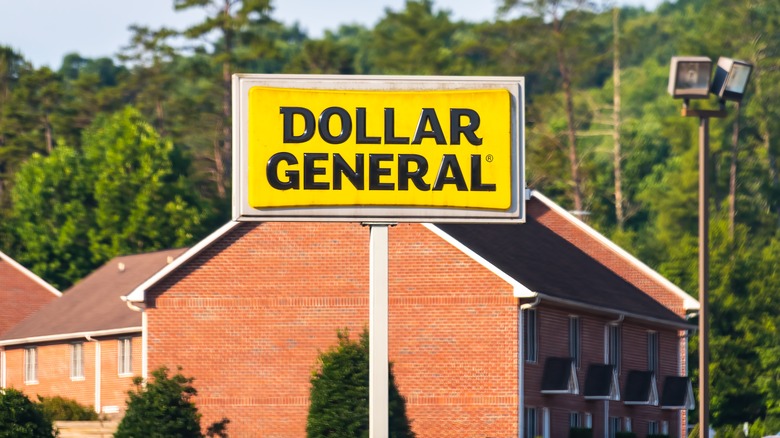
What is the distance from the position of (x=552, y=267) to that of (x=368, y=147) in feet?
87.9

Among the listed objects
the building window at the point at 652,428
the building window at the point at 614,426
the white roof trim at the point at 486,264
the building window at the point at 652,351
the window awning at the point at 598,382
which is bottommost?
the building window at the point at 652,428

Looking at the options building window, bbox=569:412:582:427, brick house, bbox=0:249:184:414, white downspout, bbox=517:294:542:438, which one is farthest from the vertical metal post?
brick house, bbox=0:249:184:414

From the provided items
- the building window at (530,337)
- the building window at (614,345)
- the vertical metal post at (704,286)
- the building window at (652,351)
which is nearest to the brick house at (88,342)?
the building window at (530,337)

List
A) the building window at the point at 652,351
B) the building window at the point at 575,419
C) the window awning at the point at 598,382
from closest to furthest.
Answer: the building window at the point at 575,419, the window awning at the point at 598,382, the building window at the point at 652,351

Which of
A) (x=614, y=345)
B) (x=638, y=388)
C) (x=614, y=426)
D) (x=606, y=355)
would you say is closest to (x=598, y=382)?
(x=606, y=355)

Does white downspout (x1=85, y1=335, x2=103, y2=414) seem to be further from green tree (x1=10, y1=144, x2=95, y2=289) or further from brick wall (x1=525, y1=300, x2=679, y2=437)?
green tree (x1=10, y1=144, x2=95, y2=289)

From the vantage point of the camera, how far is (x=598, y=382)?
162ft

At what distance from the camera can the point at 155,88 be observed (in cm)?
11000

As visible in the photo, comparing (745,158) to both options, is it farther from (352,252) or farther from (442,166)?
(442,166)

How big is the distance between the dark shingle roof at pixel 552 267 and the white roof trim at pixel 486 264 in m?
0.27

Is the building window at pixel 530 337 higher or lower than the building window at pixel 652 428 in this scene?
higher

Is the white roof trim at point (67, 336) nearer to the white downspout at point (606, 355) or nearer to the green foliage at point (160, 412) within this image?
the green foliage at point (160, 412)

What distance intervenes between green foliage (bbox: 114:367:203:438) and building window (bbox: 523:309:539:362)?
9163 mm

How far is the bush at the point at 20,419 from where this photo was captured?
38.6m
